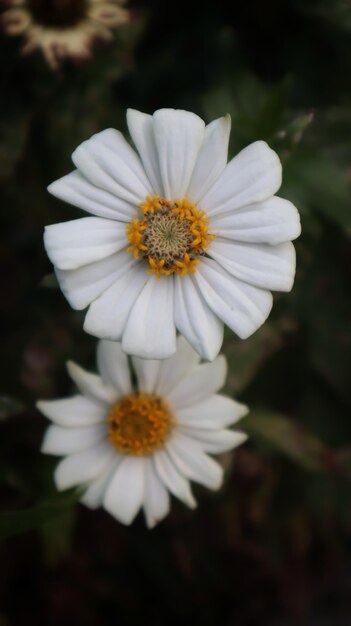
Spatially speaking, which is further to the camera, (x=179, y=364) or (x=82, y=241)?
(x=179, y=364)

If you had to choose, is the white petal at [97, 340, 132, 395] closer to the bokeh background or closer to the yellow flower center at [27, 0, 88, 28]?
the bokeh background

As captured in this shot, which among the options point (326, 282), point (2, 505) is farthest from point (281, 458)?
point (2, 505)

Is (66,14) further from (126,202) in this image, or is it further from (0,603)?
(0,603)

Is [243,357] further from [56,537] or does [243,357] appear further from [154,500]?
[56,537]

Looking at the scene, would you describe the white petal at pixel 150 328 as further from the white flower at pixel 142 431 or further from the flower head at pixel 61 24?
the flower head at pixel 61 24

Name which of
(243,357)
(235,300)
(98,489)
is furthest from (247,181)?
(98,489)

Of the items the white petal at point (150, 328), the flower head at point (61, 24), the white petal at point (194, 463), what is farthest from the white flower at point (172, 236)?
the flower head at point (61, 24)

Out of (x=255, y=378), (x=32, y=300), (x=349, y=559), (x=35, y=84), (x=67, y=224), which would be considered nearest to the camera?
(x=67, y=224)
